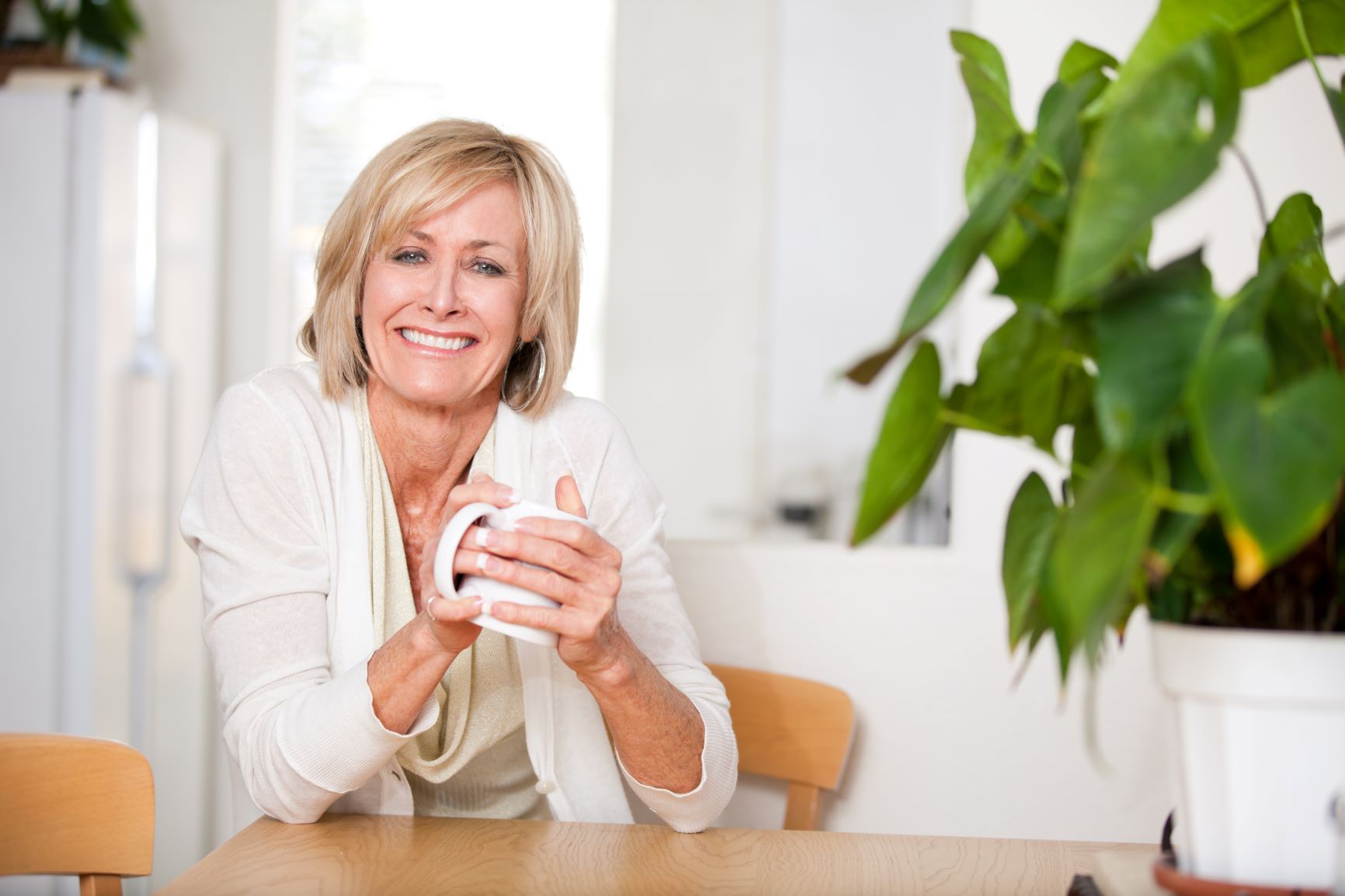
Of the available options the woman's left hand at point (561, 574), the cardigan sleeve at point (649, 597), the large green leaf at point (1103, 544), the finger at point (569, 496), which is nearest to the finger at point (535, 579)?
the woman's left hand at point (561, 574)

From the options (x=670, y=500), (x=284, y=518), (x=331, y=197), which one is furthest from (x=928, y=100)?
(x=284, y=518)

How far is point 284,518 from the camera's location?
1.15 metres

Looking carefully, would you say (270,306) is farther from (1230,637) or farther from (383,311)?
(1230,637)

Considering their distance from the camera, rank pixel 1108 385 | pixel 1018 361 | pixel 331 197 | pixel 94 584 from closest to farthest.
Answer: pixel 1108 385 → pixel 1018 361 → pixel 94 584 → pixel 331 197

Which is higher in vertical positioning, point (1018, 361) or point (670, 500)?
point (1018, 361)

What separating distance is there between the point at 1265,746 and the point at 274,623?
821mm

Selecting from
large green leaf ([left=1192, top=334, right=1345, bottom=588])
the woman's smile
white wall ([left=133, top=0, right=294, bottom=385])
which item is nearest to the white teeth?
the woman's smile

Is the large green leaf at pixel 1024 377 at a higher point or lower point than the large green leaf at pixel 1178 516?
higher

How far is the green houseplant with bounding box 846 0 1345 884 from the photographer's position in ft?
1.55

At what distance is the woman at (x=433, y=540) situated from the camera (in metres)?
0.99

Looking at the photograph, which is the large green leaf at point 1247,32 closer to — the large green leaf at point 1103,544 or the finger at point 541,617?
the large green leaf at point 1103,544

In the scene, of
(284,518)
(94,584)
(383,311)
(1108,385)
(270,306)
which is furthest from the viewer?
(270,306)

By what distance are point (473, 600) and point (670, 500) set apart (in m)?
2.28

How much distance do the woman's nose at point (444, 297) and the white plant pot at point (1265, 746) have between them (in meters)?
0.86
